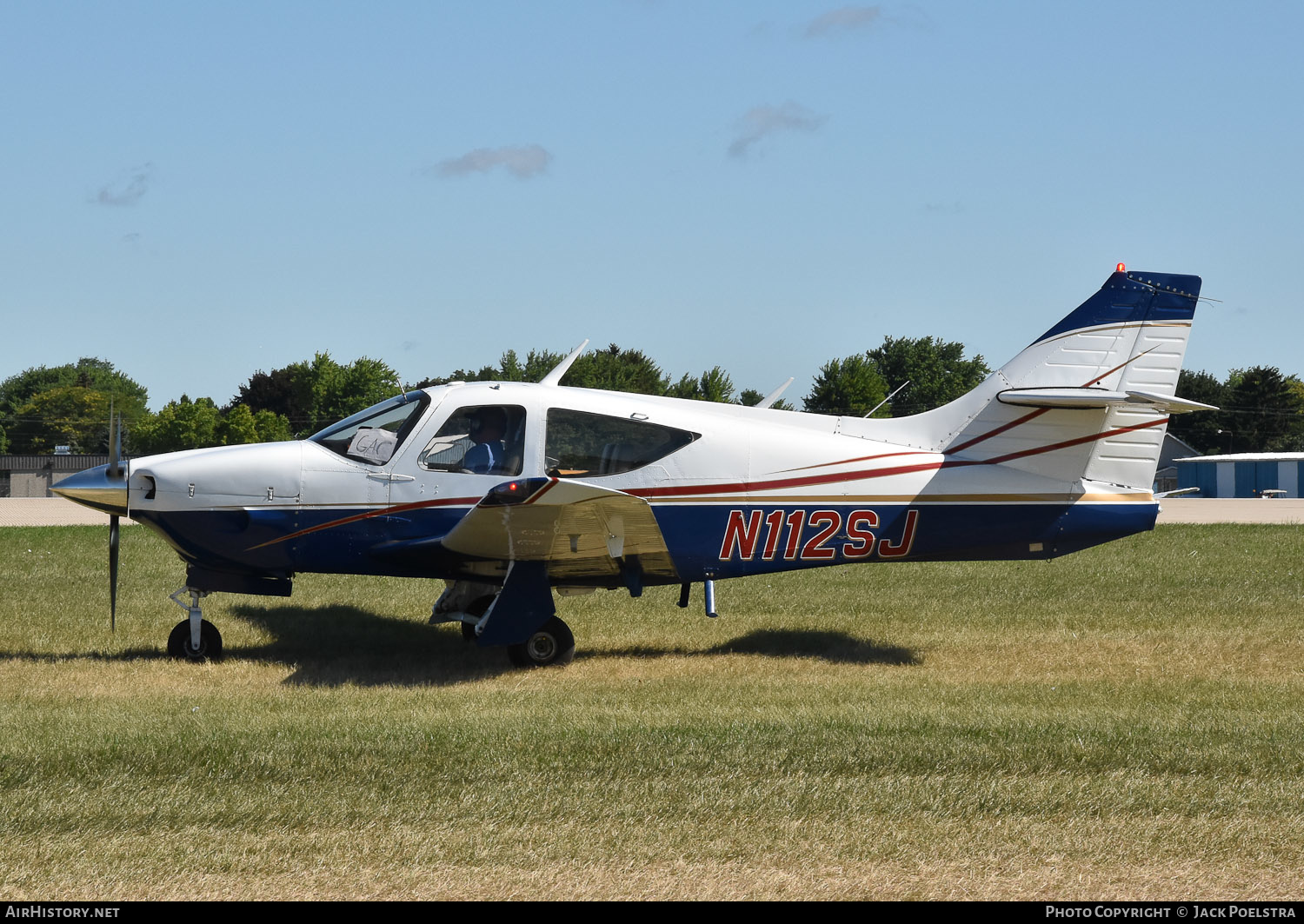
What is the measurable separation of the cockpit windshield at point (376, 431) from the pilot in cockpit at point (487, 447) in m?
0.47

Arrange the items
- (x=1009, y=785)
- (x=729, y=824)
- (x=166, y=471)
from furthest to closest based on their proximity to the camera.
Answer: (x=166, y=471) → (x=1009, y=785) → (x=729, y=824)

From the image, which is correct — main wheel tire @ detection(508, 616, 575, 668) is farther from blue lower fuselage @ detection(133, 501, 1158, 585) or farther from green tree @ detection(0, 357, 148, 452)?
green tree @ detection(0, 357, 148, 452)

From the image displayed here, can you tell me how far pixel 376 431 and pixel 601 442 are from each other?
183 centimetres

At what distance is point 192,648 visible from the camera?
30.4 ft

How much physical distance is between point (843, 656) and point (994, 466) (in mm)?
2067

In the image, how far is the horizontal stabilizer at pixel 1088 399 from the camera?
8953mm

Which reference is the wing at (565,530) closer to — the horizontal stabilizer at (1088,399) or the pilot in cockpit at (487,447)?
the pilot in cockpit at (487,447)

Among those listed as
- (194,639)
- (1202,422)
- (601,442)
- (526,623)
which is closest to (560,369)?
(601,442)

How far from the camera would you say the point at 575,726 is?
6.87 m

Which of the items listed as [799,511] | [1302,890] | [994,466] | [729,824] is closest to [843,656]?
[799,511]

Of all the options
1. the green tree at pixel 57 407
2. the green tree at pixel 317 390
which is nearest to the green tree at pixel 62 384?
the green tree at pixel 57 407

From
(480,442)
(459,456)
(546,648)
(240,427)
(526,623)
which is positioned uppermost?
(240,427)

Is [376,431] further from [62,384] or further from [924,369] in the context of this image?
[62,384]
